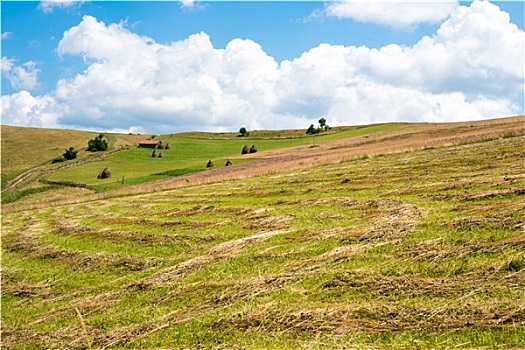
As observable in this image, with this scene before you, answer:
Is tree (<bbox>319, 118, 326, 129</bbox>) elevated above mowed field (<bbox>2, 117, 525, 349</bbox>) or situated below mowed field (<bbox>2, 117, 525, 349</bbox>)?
above

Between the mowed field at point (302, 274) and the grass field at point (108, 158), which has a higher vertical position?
the grass field at point (108, 158)

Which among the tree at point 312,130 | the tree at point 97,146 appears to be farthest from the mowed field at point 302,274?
the tree at point 312,130

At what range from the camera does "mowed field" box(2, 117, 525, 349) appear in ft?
26.8

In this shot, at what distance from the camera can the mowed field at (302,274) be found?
8.16 meters

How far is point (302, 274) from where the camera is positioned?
1101cm

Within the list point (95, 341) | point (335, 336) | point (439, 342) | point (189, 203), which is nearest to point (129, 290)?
point (95, 341)

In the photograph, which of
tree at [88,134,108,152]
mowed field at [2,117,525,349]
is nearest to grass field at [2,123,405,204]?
tree at [88,134,108,152]

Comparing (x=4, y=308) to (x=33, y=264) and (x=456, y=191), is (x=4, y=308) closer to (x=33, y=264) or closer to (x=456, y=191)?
(x=33, y=264)

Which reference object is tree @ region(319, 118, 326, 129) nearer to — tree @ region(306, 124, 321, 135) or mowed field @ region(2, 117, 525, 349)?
tree @ region(306, 124, 321, 135)

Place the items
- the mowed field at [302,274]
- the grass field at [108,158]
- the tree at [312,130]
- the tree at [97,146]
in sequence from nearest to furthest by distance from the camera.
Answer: the mowed field at [302,274]
the grass field at [108,158]
the tree at [97,146]
the tree at [312,130]

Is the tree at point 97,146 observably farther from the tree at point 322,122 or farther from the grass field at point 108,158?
the tree at point 322,122

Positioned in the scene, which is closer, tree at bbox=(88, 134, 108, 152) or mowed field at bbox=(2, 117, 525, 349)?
mowed field at bbox=(2, 117, 525, 349)

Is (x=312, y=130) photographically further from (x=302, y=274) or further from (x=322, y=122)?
(x=302, y=274)

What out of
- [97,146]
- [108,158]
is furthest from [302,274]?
[97,146]
